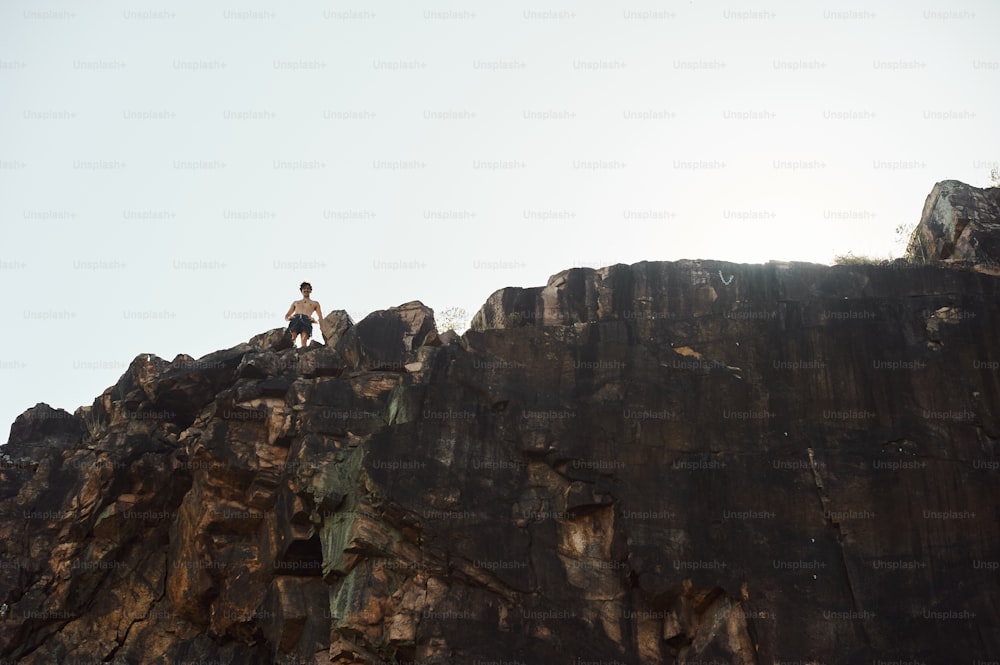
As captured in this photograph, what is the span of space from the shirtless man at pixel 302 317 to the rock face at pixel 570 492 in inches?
50.1

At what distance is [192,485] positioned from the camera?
29531 mm

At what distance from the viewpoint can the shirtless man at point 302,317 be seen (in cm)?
3200

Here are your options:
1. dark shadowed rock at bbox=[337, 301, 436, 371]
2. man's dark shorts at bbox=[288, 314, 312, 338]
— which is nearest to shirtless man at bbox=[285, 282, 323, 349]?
man's dark shorts at bbox=[288, 314, 312, 338]

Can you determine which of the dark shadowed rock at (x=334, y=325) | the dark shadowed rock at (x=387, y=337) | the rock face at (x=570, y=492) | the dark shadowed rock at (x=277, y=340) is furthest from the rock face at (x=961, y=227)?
the dark shadowed rock at (x=277, y=340)

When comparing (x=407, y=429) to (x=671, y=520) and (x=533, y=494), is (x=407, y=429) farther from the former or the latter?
(x=671, y=520)

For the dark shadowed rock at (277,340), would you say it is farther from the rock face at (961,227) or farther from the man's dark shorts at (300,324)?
the rock face at (961,227)

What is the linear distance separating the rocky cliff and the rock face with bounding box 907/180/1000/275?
152cm

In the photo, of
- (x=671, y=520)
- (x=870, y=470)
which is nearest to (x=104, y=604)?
(x=671, y=520)

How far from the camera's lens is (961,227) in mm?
28578

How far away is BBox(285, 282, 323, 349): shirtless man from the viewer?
32.0 metres

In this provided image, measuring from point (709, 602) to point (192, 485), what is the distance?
1563 centimetres

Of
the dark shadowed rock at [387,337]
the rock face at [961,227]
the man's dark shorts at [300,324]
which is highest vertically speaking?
the rock face at [961,227]

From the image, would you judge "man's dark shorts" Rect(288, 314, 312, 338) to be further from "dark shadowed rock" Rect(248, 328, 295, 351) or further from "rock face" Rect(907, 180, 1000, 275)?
"rock face" Rect(907, 180, 1000, 275)

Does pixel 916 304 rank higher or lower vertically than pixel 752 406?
higher
